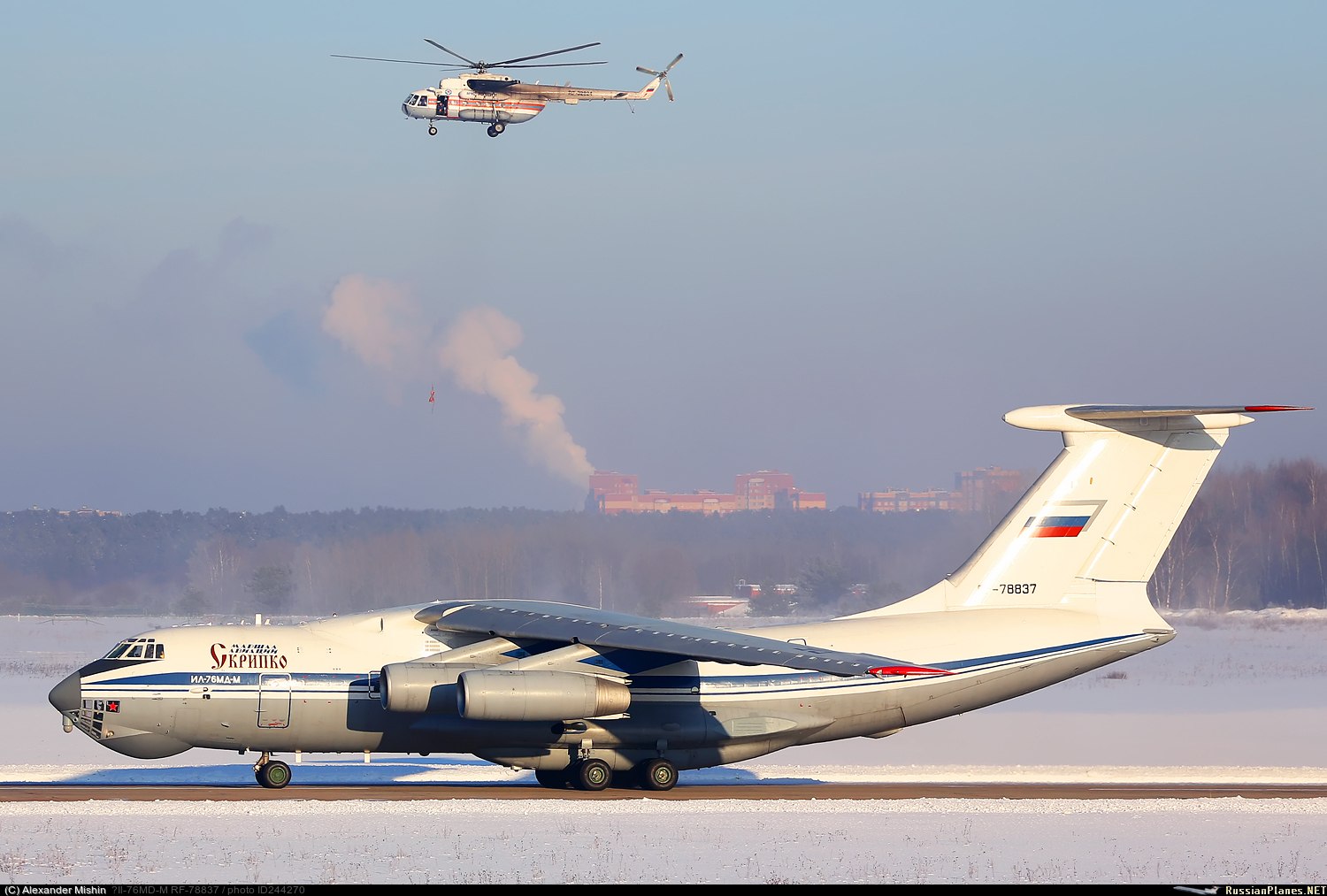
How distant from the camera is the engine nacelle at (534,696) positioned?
45.7ft

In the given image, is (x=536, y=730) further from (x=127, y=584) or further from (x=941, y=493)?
(x=127, y=584)

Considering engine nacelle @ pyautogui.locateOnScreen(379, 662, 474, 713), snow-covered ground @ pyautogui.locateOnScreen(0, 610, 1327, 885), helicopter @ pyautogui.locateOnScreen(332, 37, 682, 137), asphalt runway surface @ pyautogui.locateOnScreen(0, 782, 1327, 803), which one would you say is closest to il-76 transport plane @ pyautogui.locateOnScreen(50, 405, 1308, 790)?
engine nacelle @ pyautogui.locateOnScreen(379, 662, 474, 713)

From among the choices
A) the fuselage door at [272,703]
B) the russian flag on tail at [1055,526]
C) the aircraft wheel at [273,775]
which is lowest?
the aircraft wheel at [273,775]

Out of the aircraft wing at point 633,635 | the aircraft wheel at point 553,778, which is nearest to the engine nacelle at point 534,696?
the aircraft wing at point 633,635

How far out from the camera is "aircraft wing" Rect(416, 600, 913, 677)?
506 inches

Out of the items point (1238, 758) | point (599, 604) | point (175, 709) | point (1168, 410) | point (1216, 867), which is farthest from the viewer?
point (599, 604)

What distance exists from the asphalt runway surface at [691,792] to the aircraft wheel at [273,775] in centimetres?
8

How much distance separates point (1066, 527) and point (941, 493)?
28.5 metres

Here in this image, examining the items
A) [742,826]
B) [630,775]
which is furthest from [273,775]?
[742,826]

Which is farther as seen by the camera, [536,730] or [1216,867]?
[536,730]

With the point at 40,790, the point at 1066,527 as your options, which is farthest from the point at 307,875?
the point at 1066,527

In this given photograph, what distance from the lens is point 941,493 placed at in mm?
44531

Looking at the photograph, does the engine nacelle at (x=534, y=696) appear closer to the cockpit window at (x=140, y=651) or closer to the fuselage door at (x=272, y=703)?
the fuselage door at (x=272, y=703)

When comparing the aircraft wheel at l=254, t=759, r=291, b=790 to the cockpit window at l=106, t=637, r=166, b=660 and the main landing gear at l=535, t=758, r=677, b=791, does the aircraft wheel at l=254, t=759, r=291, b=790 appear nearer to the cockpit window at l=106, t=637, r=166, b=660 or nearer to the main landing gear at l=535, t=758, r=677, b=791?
the cockpit window at l=106, t=637, r=166, b=660
